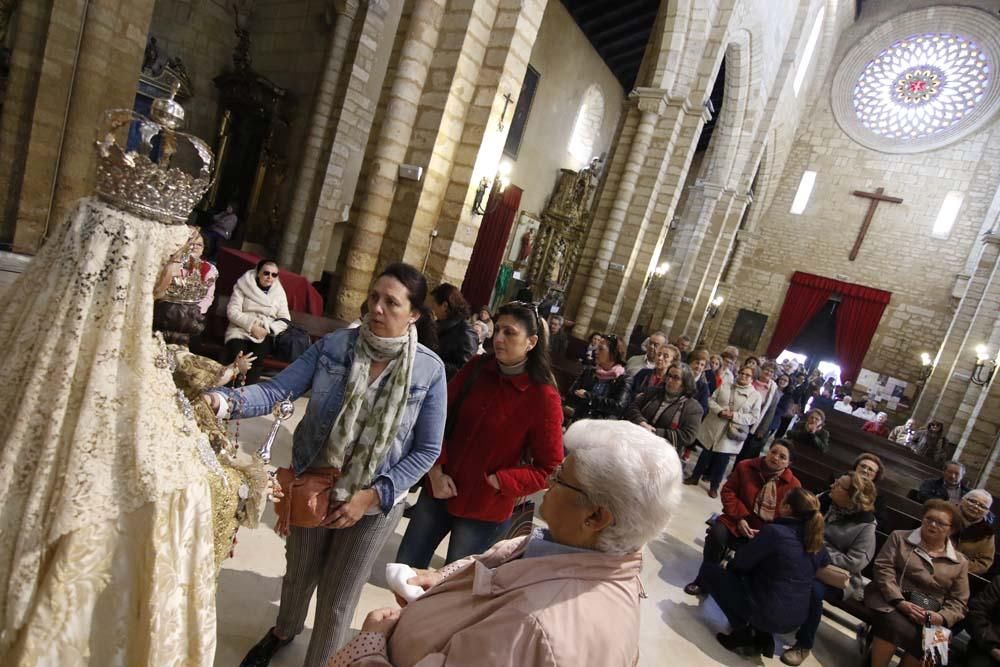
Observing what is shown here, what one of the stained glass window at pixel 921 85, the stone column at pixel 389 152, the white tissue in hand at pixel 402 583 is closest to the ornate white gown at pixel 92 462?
the white tissue in hand at pixel 402 583

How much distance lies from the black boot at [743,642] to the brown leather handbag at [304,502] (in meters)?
3.21

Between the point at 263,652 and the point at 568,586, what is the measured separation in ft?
5.52

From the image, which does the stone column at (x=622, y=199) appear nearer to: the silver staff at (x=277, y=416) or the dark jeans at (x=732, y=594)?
the dark jeans at (x=732, y=594)

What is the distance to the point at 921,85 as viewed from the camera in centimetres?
1850

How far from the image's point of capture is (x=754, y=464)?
4.06m

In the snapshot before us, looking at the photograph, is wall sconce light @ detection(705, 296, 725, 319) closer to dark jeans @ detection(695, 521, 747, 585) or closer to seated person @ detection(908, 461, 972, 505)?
seated person @ detection(908, 461, 972, 505)

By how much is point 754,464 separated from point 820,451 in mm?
3638

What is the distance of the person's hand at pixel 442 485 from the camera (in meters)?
2.24

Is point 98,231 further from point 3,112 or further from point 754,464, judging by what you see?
point 3,112

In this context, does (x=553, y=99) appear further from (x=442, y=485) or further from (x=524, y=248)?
(x=442, y=485)

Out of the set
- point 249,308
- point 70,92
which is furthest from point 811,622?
point 70,92

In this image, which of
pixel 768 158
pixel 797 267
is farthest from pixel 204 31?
pixel 797 267

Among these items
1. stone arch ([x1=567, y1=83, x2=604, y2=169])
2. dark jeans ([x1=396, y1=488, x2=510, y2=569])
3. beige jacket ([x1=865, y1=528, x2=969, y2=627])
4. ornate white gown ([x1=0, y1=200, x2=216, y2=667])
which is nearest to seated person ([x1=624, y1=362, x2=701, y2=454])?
beige jacket ([x1=865, y1=528, x2=969, y2=627])

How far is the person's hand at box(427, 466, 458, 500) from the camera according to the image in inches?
88.2
